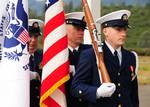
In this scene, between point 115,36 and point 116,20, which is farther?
point 116,20

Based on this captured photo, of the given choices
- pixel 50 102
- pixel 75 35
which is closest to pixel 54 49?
pixel 75 35

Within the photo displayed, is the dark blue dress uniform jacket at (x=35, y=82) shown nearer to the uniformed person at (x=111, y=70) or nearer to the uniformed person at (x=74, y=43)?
the uniformed person at (x=74, y=43)

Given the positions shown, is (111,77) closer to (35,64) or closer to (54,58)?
(54,58)

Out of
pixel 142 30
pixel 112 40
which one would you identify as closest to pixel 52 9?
pixel 112 40

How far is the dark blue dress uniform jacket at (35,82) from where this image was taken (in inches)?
175

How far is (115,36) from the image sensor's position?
12.5 ft

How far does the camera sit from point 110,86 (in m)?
3.57

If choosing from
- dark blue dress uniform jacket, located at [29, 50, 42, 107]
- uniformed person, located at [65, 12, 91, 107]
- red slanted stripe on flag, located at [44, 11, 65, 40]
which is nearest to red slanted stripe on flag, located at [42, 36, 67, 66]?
red slanted stripe on flag, located at [44, 11, 65, 40]

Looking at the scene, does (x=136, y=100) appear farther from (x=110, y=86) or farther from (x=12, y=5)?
(x=12, y=5)

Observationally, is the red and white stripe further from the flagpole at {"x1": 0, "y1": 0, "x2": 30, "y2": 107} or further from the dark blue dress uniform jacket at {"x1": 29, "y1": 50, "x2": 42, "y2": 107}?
the dark blue dress uniform jacket at {"x1": 29, "y1": 50, "x2": 42, "y2": 107}

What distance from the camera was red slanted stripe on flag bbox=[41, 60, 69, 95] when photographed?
13.0ft

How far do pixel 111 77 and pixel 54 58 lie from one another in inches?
18.3

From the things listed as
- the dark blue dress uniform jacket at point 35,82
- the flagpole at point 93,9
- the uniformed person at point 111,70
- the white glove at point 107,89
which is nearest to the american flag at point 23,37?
the uniformed person at point 111,70

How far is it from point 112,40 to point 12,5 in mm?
789
